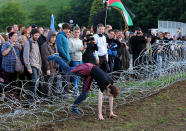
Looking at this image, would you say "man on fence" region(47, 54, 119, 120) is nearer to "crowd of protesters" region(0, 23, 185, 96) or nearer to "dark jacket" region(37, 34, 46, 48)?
"crowd of protesters" region(0, 23, 185, 96)

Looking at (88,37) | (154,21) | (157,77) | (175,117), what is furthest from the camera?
(154,21)

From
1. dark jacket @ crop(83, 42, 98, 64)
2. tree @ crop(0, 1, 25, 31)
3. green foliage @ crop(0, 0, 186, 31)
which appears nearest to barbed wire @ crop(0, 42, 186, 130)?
dark jacket @ crop(83, 42, 98, 64)

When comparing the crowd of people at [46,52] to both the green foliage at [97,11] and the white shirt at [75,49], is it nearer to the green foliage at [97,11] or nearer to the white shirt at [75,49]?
the white shirt at [75,49]

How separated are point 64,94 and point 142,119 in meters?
1.96

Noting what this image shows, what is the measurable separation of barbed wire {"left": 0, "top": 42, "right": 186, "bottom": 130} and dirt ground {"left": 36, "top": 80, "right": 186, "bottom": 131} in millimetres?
239

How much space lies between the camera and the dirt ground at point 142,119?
5.12 metres

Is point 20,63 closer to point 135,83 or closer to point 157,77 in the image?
point 135,83

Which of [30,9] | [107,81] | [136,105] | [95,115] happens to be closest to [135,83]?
[136,105]

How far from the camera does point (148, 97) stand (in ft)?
24.8

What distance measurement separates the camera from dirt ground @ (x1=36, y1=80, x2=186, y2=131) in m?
5.12

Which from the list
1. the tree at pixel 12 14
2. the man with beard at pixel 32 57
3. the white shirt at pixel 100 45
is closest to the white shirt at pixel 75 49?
the white shirt at pixel 100 45

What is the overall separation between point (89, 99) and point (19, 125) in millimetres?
1982

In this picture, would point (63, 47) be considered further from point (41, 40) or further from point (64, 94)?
point (64, 94)

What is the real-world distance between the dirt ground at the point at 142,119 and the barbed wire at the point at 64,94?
239mm
